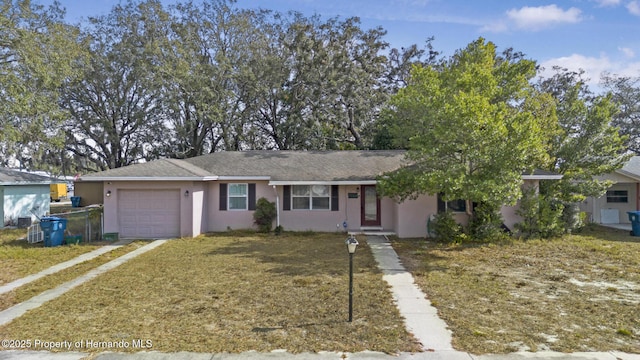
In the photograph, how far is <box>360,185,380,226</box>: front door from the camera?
51.6 feet

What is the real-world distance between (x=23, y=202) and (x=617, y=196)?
98.9 feet

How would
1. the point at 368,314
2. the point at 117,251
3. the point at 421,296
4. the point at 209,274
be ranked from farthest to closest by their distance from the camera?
1. the point at 117,251
2. the point at 209,274
3. the point at 421,296
4. the point at 368,314

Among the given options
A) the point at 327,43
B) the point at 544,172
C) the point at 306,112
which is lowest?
the point at 544,172

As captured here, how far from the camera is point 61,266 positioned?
9938 mm

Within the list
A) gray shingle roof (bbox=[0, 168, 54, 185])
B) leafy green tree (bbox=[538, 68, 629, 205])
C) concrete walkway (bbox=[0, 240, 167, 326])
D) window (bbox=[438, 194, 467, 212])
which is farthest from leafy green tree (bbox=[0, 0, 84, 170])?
leafy green tree (bbox=[538, 68, 629, 205])

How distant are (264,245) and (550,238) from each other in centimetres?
1036

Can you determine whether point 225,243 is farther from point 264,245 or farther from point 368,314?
point 368,314

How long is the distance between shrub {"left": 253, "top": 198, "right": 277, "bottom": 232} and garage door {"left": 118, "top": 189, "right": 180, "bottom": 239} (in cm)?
306

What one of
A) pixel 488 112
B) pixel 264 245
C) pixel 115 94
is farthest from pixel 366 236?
pixel 115 94

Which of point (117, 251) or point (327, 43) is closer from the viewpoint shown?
point (117, 251)

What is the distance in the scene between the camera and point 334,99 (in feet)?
81.5

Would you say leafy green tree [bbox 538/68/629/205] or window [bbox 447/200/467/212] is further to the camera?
leafy green tree [bbox 538/68/629/205]


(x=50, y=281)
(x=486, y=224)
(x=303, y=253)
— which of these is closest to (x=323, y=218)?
(x=303, y=253)

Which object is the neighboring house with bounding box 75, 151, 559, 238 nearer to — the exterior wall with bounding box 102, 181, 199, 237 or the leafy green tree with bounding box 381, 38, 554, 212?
the exterior wall with bounding box 102, 181, 199, 237
